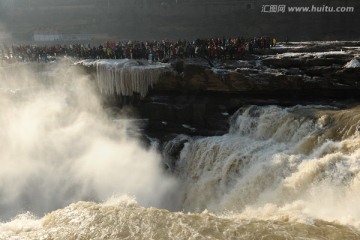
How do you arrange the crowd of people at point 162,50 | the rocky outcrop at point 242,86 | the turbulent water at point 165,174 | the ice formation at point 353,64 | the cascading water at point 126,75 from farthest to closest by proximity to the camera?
the crowd of people at point 162,50 < the cascading water at point 126,75 < the rocky outcrop at point 242,86 < the ice formation at point 353,64 < the turbulent water at point 165,174

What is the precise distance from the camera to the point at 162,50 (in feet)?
63.0

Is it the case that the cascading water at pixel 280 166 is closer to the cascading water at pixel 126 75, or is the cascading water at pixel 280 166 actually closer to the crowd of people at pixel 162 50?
the crowd of people at pixel 162 50

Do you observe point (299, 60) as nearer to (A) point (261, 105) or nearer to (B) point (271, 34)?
(A) point (261, 105)

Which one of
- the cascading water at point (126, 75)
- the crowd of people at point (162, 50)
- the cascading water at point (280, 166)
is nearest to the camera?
the cascading water at point (280, 166)

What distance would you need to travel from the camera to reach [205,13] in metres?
35.5

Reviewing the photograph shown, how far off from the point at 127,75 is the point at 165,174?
4934 mm

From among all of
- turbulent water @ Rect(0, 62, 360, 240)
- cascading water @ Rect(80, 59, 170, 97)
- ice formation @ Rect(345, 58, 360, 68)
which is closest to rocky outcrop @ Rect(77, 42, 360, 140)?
ice formation @ Rect(345, 58, 360, 68)

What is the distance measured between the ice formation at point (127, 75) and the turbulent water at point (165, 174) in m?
1.03

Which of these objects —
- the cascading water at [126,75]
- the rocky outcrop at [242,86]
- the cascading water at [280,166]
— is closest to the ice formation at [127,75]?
the cascading water at [126,75]

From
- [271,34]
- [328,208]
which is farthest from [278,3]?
[328,208]

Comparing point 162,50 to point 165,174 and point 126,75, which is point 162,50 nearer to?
point 126,75

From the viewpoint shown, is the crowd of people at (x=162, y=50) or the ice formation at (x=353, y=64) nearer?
the ice formation at (x=353, y=64)

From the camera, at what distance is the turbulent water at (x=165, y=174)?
8.69 m

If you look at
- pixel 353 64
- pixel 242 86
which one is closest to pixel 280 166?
pixel 242 86
